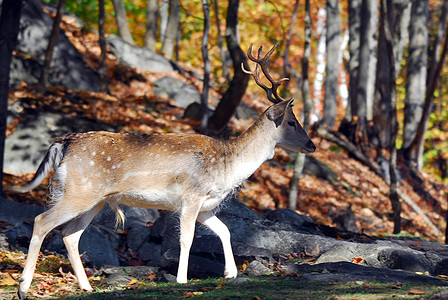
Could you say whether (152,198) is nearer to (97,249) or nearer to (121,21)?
(97,249)

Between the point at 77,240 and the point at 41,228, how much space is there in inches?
24.8

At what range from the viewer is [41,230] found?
7.39 metres

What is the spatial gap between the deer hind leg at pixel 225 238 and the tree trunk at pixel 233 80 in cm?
680

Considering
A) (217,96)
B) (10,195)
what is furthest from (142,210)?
(217,96)

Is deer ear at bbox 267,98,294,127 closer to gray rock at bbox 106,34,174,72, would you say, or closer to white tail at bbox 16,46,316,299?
white tail at bbox 16,46,316,299

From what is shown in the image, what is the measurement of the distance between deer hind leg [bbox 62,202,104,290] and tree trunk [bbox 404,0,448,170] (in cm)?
1156

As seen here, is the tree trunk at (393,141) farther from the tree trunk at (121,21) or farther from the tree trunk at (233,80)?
the tree trunk at (121,21)

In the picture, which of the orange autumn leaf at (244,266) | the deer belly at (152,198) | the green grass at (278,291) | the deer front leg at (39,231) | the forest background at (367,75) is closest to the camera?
the green grass at (278,291)

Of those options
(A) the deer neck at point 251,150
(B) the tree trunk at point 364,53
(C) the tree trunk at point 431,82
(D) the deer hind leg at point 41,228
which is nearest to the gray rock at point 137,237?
(A) the deer neck at point 251,150

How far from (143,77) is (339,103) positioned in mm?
20328

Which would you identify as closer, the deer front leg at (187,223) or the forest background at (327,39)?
the deer front leg at (187,223)

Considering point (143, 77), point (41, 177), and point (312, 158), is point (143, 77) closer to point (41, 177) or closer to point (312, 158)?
A: point (312, 158)

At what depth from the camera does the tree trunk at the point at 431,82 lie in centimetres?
1809

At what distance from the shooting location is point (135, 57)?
21.1m
